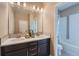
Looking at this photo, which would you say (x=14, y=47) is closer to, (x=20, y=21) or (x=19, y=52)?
(x=19, y=52)

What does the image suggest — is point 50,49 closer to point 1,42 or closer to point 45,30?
point 45,30

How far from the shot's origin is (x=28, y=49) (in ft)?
7.19

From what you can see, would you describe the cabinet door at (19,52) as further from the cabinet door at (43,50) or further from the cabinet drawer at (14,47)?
the cabinet door at (43,50)

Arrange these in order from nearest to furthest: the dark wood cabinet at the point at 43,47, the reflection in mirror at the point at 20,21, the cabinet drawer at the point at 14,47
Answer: the cabinet drawer at the point at 14,47
the reflection in mirror at the point at 20,21
the dark wood cabinet at the point at 43,47

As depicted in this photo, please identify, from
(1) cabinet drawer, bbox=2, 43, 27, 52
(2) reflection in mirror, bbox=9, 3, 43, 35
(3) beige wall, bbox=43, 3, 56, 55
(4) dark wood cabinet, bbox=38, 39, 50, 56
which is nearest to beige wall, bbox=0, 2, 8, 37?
(2) reflection in mirror, bbox=9, 3, 43, 35

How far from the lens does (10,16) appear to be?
213cm

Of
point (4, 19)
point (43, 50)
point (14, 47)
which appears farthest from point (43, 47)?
point (4, 19)

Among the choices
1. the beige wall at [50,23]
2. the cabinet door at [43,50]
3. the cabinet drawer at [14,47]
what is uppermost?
the beige wall at [50,23]

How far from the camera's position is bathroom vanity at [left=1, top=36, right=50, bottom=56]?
1.79 metres

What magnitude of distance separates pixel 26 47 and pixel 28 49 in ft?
0.28

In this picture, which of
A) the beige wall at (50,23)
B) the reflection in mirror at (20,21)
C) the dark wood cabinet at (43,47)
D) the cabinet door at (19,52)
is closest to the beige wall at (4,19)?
the reflection in mirror at (20,21)

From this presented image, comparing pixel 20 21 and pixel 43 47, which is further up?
pixel 20 21

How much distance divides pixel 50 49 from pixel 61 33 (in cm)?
53

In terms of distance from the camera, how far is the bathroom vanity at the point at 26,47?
179 cm
